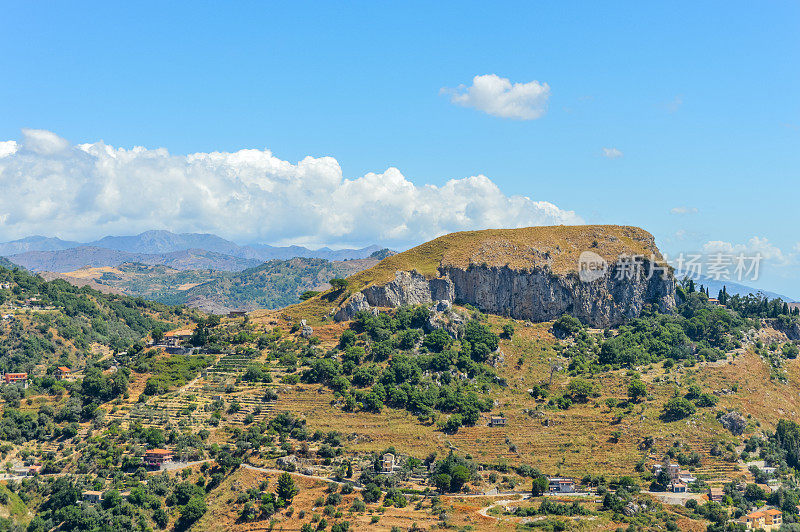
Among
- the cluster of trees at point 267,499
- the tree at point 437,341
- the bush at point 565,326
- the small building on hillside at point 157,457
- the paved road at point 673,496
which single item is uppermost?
the bush at point 565,326

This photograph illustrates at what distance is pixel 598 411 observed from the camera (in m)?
96.5

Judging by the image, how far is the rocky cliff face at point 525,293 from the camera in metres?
123

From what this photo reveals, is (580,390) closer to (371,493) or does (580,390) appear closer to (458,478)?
(458,478)

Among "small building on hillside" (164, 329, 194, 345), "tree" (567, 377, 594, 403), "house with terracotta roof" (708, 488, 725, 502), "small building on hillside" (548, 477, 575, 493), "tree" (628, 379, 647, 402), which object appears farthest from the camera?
"small building on hillside" (164, 329, 194, 345)

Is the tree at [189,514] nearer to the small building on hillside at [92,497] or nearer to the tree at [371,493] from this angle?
the small building on hillside at [92,497]

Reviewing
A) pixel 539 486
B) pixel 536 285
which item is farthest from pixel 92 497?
pixel 536 285

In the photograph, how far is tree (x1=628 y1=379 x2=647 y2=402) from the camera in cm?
9812

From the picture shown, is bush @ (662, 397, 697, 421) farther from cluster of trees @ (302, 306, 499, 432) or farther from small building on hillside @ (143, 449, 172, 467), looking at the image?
small building on hillside @ (143, 449, 172, 467)

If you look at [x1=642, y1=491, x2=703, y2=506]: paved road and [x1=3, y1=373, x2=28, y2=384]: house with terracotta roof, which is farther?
[x1=3, y1=373, x2=28, y2=384]: house with terracotta roof

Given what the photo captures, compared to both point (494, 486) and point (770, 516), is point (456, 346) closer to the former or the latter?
point (494, 486)

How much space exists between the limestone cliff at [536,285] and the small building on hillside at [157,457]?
1754 inches

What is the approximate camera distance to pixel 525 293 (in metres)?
123

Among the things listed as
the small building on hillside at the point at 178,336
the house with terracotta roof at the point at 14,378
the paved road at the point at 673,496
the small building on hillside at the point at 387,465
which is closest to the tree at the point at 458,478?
the small building on hillside at the point at 387,465

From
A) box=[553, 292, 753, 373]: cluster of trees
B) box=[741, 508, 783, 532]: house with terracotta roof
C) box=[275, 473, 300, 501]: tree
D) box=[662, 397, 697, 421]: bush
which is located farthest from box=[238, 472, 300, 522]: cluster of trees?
box=[662, 397, 697, 421]: bush
